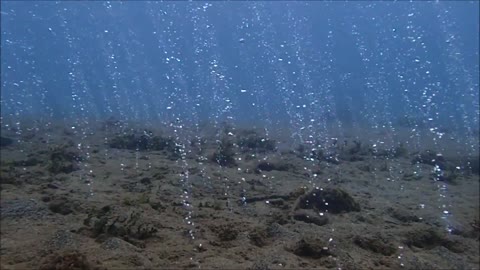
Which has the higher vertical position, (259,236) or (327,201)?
(327,201)

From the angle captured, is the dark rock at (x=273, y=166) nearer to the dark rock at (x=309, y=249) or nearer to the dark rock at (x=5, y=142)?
the dark rock at (x=309, y=249)

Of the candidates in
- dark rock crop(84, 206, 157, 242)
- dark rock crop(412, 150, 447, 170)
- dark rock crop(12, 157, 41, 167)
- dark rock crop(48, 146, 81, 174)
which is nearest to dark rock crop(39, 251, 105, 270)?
dark rock crop(84, 206, 157, 242)

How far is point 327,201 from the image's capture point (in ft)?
26.9

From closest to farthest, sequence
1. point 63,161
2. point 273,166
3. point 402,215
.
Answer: point 402,215 < point 63,161 < point 273,166

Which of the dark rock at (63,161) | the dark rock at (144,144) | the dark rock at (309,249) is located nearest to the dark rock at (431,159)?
the dark rock at (144,144)

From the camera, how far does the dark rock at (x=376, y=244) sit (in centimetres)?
625

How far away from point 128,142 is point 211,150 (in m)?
3.11

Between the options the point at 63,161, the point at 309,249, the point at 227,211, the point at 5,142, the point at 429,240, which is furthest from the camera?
the point at 5,142

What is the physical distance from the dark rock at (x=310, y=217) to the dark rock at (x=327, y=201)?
1.38ft

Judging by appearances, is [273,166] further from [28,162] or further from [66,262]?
[66,262]

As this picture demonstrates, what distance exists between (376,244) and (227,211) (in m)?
2.77

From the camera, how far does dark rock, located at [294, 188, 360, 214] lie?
806 centimetres

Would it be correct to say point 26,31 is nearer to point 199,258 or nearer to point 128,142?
point 128,142

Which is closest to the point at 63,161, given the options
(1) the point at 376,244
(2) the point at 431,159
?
(1) the point at 376,244
